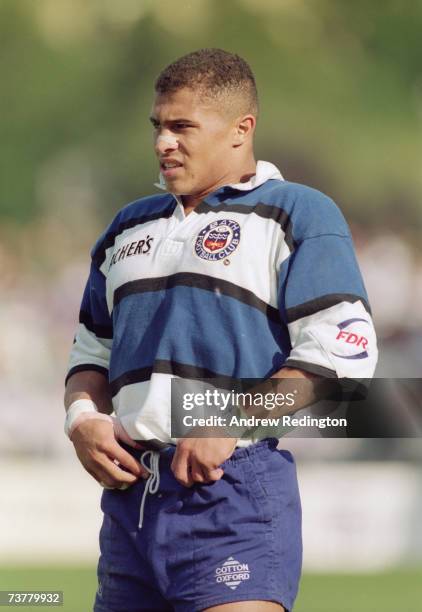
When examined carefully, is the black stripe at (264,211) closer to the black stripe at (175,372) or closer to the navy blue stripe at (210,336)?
the navy blue stripe at (210,336)

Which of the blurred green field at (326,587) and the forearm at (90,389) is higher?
the forearm at (90,389)

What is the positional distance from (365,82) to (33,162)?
1.73 m

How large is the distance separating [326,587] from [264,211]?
270 centimetres

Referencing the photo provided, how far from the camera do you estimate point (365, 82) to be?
17.2 ft

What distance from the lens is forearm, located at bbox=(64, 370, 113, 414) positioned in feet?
6.34

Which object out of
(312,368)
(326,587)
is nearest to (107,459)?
(312,368)

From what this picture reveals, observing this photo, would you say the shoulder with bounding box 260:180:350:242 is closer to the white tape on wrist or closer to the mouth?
the mouth

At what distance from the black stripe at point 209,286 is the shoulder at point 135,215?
16cm

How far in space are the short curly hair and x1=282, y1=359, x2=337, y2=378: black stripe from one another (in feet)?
1.66

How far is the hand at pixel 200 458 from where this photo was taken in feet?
5.52

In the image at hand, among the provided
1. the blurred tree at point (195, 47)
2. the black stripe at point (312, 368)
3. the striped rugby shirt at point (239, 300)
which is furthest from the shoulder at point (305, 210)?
the blurred tree at point (195, 47)

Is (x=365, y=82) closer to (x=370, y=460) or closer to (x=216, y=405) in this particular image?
(x=370, y=460)

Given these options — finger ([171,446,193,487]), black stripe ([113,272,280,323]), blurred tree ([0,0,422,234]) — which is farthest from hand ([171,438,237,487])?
blurred tree ([0,0,422,234])

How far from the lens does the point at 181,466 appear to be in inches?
66.8
